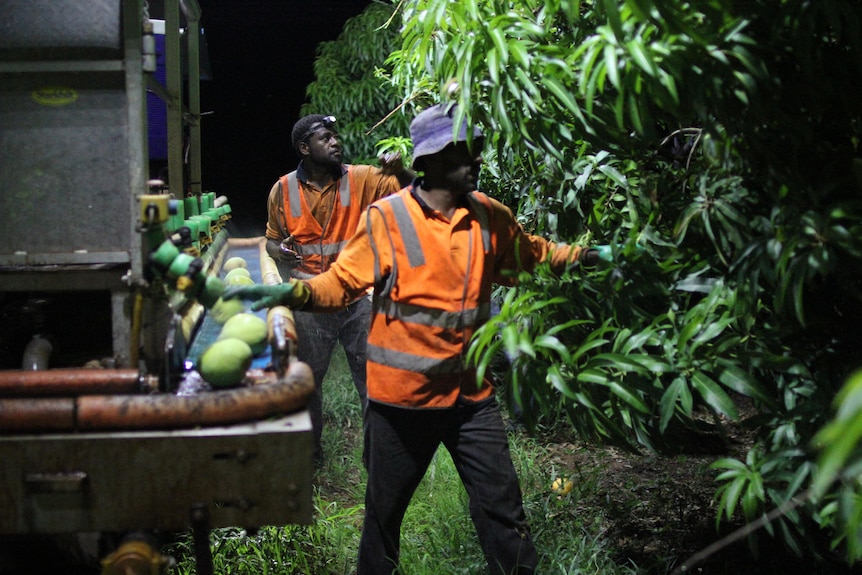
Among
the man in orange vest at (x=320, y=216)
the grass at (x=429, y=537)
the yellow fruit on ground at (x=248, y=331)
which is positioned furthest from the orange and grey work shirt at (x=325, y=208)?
the yellow fruit on ground at (x=248, y=331)

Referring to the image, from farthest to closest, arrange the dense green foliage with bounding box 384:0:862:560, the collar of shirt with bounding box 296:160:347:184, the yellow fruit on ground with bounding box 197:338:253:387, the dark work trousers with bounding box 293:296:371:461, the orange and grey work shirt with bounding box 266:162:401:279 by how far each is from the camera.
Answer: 1. the collar of shirt with bounding box 296:160:347:184
2. the orange and grey work shirt with bounding box 266:162:401:279
3. the dark work trousers with bounding box 293:296:371:461
4. the yellow fruit on ground with bounding box 197:338:253:387
5. the dense green foliage with bounding box 384:0:862:560

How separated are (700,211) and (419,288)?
95cm

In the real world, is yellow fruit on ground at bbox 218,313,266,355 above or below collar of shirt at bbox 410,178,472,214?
below

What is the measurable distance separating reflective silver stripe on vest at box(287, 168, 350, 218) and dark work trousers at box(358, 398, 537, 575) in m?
2.07

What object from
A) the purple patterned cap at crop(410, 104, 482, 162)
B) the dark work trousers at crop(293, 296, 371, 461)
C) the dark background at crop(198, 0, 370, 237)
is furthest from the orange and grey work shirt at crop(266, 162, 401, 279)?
the dark background at crop(198, 0, 370, 237)

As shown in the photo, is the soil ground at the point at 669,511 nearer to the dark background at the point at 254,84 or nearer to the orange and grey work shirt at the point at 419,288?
the orange and grey work shirt at the point at 419,288

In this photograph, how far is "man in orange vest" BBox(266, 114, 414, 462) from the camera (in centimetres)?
481

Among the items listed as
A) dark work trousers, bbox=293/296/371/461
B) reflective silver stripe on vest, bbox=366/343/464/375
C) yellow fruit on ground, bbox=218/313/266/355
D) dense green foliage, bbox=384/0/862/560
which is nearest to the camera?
dense green foliage, bbox=384/0/862/560

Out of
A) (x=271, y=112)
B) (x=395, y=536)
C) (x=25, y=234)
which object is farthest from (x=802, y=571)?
(x=271, y=112)

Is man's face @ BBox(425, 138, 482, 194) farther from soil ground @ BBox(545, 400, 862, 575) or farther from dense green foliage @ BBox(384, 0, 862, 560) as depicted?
soil ground @ BBox(545, 400, 862, 575)

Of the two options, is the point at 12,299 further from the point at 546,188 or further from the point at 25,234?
the point at 546,188

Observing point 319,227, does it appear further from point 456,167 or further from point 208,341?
point 456,167

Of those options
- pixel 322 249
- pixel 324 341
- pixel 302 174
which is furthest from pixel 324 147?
pixel 324 341

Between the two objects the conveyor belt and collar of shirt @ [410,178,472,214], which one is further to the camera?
collar of shirt @ [410,178,472,214]
